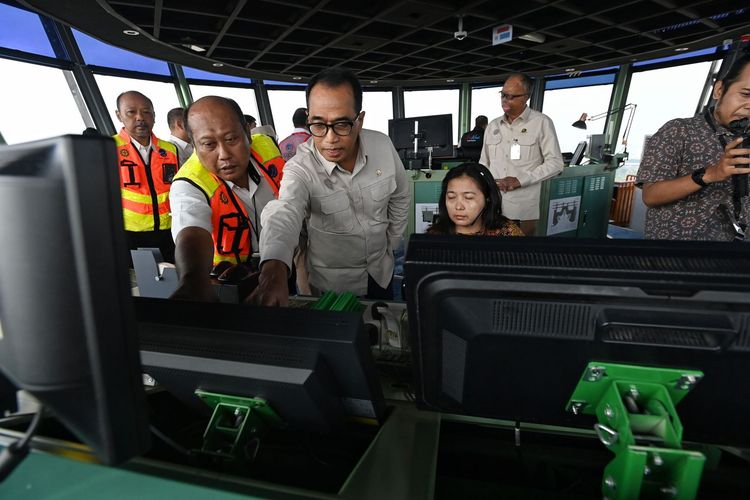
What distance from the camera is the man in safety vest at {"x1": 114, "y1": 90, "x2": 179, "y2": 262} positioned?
2.44 metres

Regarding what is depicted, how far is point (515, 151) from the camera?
295cm

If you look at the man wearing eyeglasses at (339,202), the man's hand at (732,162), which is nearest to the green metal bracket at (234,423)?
the man wearing eyeglasses at (339,202)

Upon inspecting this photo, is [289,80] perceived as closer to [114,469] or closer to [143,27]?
→ [143,27]

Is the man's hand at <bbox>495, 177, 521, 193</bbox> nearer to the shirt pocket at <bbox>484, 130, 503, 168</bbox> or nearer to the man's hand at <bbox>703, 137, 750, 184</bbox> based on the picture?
the shirt pocket at <bbox>484, 130, 503, 168</bbox>

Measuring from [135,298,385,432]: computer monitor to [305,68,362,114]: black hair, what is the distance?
942 mm

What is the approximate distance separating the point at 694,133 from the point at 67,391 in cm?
181

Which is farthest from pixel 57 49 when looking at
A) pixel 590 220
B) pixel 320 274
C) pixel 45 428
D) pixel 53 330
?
pixel 590 220

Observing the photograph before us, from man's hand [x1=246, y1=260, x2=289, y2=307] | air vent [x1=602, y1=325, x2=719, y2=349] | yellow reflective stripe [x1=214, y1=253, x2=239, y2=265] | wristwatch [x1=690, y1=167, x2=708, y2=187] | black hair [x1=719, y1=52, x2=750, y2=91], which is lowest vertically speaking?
yellow reflective stripe [x1=214, y1=253, x2=239, y2=265]

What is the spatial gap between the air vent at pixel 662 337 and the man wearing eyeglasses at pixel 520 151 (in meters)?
Result: 2.58

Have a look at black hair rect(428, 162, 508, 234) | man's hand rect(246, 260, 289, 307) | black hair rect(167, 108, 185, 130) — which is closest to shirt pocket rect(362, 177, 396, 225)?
black hair rect(428, 162, 508, 234)

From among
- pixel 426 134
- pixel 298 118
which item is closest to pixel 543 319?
pixel 426 134

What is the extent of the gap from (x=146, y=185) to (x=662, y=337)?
2775 mm

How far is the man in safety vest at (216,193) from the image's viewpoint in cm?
130

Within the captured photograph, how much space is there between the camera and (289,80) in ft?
27.2
